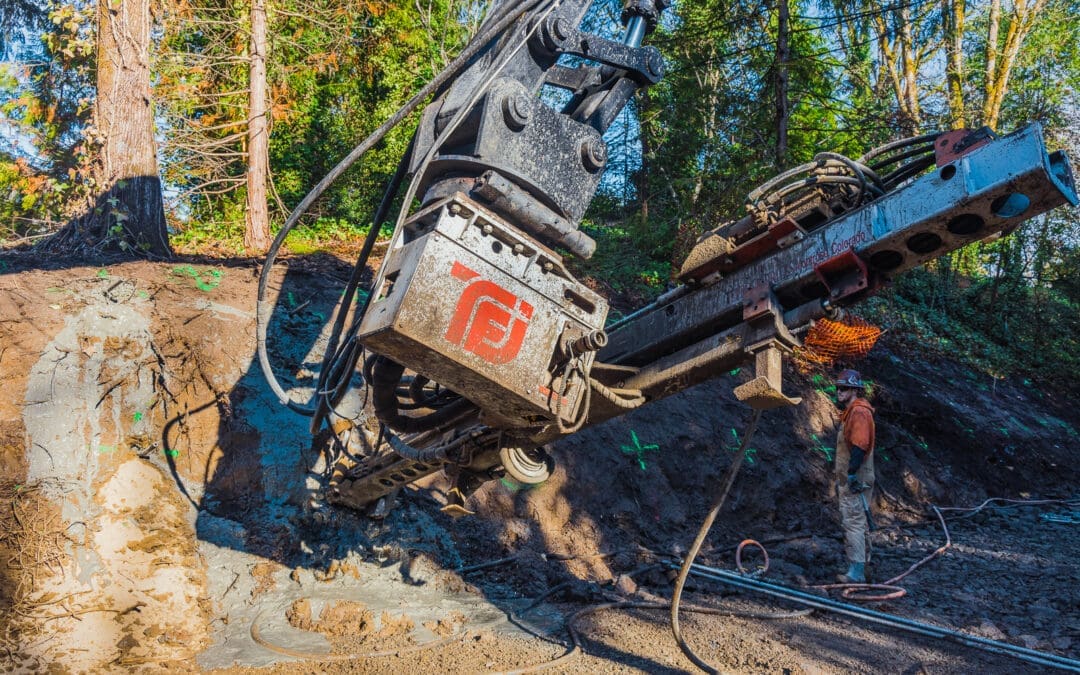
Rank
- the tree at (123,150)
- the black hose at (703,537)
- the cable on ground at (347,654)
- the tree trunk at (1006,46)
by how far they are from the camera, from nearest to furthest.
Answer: the black hose at (703,537)
the cable on ground at (347,654)
the tree at (123,150)
the tree trunk at (1006,46)

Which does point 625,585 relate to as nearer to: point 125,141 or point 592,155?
point 592,155

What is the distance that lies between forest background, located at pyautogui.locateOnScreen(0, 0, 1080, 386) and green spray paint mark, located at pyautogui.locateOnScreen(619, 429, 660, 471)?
14.3 ft

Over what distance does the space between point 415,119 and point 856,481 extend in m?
11.8

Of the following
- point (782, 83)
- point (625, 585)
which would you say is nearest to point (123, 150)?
point (625, 585)

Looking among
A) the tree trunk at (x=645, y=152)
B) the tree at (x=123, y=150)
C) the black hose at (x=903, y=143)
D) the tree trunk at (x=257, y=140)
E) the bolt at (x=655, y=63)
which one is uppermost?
the tree trunk at (x=645, y=152)

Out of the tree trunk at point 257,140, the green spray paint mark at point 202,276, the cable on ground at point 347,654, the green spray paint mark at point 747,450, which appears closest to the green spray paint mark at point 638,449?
the green spray paint mark at point 747,450

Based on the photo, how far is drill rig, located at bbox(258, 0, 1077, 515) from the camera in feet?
10.00

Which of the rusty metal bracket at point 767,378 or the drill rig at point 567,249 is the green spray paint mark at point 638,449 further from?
the rusty metal bracket at point 767,378

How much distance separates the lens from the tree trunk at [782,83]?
1197 cm

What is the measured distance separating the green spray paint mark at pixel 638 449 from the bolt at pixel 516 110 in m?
5.52

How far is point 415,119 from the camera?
15664 mm

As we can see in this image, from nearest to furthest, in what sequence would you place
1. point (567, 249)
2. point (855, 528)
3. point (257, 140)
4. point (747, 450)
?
point (567, 249)
point (855, 528)
point (747, 450)
point (257, 140)

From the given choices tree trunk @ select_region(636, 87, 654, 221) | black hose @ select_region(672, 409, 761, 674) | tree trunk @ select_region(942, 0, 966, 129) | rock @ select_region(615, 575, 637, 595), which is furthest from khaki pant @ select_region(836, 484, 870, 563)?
tree trunk @ select_region(942, 0, 966, 129)

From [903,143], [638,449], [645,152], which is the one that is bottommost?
[903,143]
